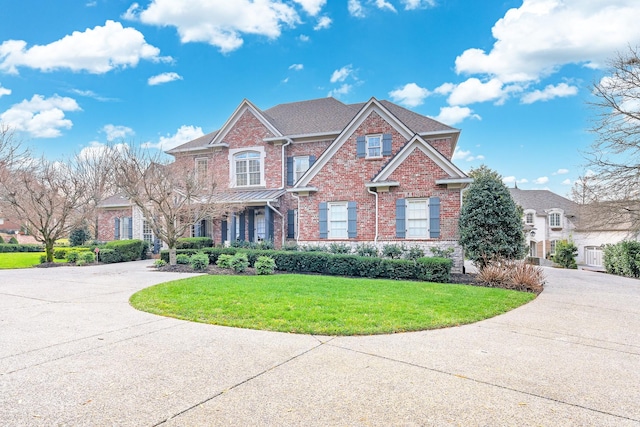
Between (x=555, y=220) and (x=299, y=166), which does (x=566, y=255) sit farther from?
(x=299, y=166)

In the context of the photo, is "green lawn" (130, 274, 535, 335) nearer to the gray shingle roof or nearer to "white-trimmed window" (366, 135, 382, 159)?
"white-trimmed window" (366, 135, 382, 159)

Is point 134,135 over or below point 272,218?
over

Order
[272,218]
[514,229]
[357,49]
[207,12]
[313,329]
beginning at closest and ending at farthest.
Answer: [313,329], [514,229], [207,12], [357,49], [272,218]

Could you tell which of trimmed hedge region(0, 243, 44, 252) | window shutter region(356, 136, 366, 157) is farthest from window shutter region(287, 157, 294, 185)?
trimmed hedge region(0, 243, 44, 252)

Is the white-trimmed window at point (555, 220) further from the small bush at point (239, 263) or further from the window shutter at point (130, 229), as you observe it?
the window shutter at point (130, 229)

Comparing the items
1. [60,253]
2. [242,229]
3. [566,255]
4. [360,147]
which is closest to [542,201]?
[566,255]

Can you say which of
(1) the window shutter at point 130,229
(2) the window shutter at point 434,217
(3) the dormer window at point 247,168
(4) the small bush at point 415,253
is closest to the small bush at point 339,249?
(4) the small bush at point 415,253

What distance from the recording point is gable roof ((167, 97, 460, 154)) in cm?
1927

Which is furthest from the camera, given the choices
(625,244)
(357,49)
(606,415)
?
(357,49)

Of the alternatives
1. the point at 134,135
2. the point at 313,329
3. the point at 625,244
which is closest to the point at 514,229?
the point at 625,244

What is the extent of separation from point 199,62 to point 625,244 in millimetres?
23734

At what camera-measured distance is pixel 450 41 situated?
60.3 feet

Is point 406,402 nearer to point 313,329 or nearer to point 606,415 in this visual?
point 606,415

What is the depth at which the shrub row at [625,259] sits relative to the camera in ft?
51.6
